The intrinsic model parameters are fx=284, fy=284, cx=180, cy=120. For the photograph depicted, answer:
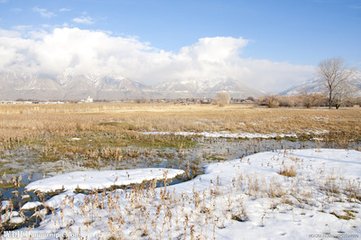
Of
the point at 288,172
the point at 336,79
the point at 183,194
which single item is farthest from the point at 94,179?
the point at 336,79

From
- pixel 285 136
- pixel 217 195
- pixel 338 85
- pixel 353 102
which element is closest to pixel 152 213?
pixel 217 195

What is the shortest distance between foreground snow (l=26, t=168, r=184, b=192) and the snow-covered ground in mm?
624

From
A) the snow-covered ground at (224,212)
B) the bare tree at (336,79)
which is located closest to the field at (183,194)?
the snow-covered ground at (224,212)

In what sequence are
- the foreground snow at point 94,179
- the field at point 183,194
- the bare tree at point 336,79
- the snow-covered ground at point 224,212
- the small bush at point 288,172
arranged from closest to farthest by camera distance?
the snow-covered ground at point 224,212 → the field at point 183,194 → the foreground snow at point 94,179 → the small bush at point 288,172 → the bare tree at point 336,79

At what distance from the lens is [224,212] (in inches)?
314

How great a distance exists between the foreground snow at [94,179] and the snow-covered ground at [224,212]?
0.62 meters

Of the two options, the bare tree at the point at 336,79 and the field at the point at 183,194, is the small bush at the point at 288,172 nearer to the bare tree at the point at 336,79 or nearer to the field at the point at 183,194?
the field at the point at 183,194

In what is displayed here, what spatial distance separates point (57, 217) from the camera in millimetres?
7621

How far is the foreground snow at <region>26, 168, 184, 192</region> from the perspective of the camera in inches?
423

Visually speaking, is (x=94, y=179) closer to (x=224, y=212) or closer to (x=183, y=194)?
(x=183, y=194)

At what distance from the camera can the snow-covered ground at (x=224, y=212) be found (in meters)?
6.67

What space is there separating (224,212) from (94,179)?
6.12 metres

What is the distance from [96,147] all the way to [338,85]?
241ft

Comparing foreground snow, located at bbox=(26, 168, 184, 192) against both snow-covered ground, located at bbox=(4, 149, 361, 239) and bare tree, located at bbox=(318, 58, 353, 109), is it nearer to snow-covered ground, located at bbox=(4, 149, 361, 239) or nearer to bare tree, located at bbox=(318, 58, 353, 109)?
snow-covered ground, located at bbox=(4, 149, 361, 239)
